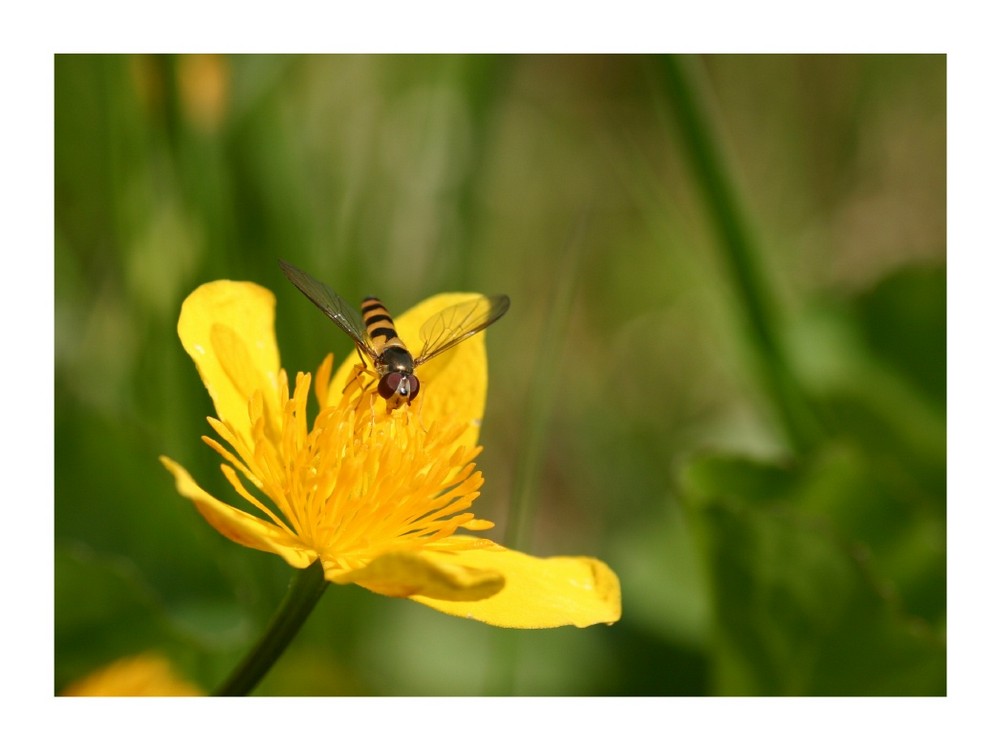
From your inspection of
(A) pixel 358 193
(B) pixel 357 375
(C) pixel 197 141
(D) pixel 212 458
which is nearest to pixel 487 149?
(A) pixel 358 193

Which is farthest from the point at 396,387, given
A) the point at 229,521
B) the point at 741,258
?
the point at 741,258

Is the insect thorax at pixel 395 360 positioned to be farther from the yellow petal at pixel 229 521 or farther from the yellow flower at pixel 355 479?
the yellow petal at pixel 229 521

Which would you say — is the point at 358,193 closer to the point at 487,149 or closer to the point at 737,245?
the point at 487,149

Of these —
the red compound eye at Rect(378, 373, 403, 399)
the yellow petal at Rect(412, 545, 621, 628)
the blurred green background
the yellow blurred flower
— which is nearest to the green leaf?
the blurred green background

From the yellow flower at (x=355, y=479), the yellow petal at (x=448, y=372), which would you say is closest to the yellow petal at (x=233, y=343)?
the yellow flower at (x=355, y=479)

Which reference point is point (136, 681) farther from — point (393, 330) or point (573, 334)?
point (573, 334)
